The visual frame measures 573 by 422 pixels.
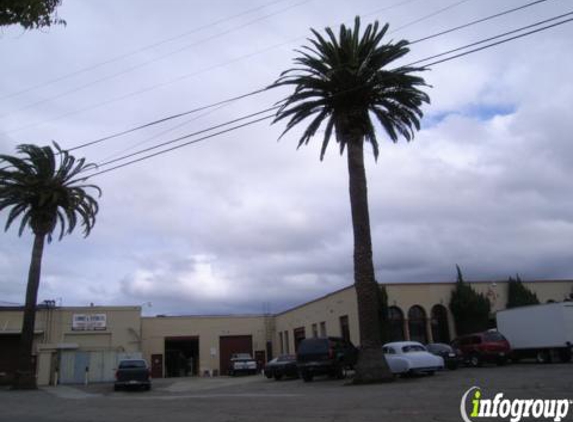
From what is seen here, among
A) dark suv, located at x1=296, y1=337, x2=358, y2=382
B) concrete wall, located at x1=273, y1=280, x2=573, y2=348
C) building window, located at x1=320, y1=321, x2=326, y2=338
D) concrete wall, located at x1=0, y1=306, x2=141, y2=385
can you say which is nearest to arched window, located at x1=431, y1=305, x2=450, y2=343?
concrete wall, located at x1=273, y1=280, x2=573, y2=348

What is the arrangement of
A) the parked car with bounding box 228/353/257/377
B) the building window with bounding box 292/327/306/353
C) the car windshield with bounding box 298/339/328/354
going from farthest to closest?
the building window with bounding box 292/327/306/353 → the parked car with bounding box 228/353/257/377 → the car windshield with bounding box 298/339/328/354

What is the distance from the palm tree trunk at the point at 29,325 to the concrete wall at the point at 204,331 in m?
17.5

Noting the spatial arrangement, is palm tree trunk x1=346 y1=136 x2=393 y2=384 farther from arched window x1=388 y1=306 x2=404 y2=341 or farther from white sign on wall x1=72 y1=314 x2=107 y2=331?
white sign on wall x1=72 y1=314 x2=107 y2=331

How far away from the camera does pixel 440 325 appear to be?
42.1m

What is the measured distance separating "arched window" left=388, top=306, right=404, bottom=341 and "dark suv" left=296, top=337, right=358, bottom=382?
1059cm

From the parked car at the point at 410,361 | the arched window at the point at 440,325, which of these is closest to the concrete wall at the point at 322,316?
the arched window at the point at 440,325

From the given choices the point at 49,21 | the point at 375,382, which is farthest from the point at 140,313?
the point at 49,21

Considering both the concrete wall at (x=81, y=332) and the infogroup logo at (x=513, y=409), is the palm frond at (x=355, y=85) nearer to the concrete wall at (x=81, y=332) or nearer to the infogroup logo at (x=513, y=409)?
the infogroup logo at (x=513, y=409)

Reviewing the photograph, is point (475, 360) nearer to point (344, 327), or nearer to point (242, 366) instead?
point (344, 327)

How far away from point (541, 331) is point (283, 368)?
1450 centimetres

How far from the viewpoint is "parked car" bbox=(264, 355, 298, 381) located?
1398 inches

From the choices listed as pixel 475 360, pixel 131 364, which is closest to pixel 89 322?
pixel 131 364

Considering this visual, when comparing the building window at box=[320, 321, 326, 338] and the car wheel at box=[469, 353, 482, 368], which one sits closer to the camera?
the car wheel at box=[469, 353, 482, 368]

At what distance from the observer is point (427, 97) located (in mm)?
28094
